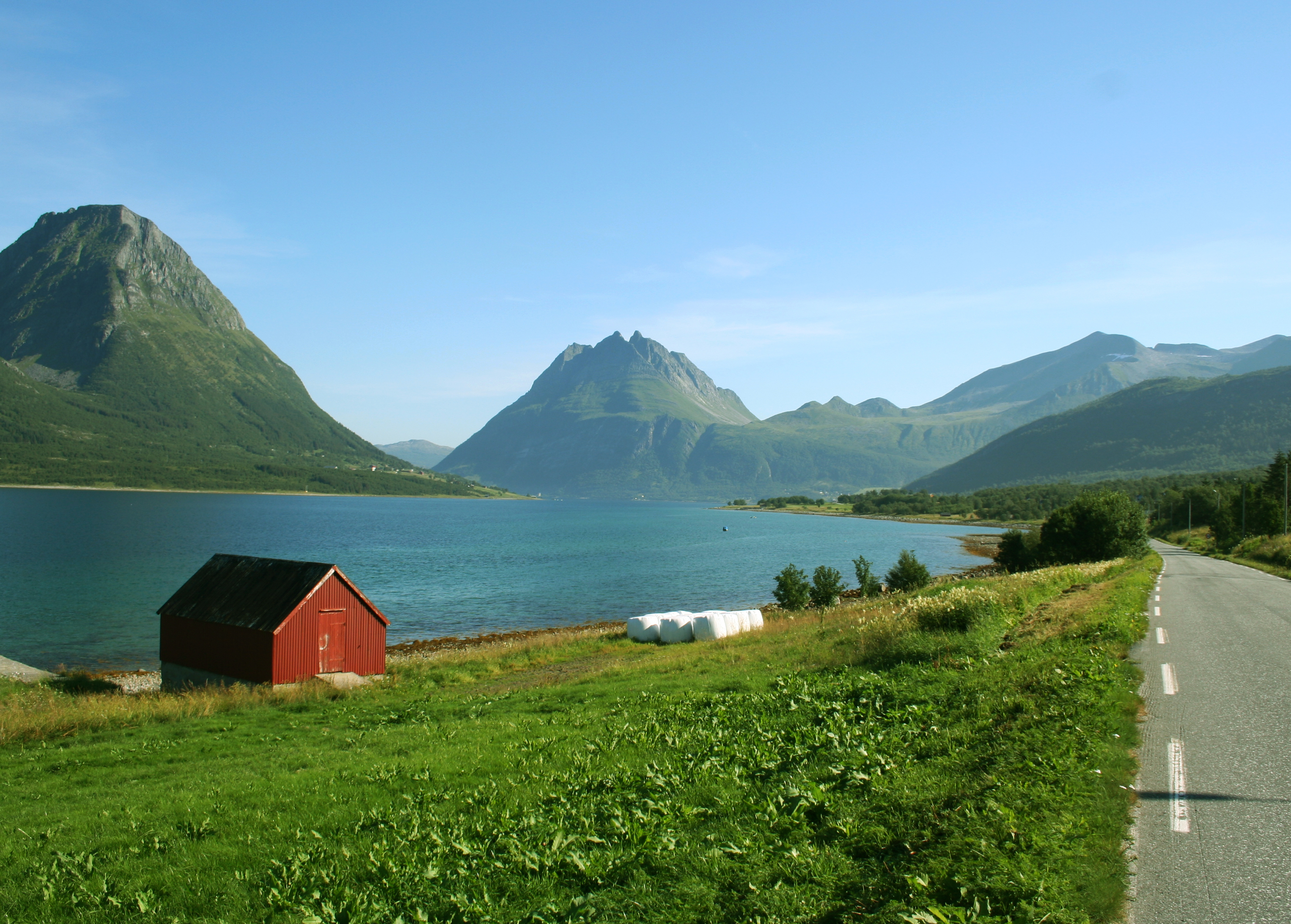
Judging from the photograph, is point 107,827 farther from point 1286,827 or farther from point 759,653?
point 759,653

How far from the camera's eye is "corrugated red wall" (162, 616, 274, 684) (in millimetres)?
30688

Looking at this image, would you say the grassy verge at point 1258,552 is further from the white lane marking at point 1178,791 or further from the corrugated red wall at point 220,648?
the corrugated red wall at point 220,648

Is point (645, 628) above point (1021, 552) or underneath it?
underneath

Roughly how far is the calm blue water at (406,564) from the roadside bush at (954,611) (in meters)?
36.7

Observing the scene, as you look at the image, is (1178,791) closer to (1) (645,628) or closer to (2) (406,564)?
(1) (645,628)

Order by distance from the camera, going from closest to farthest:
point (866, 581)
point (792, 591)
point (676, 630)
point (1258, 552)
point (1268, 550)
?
point (676, 630) < point (792, 591) < point (1268, 550) < point (866, 581) < point (1258, 552)

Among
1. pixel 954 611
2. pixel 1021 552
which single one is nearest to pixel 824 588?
pixel 1021 552

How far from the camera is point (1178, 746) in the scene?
9672 millimetres

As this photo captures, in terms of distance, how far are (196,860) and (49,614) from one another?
57.0m

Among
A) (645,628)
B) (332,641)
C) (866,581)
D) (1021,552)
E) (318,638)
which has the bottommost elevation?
(645,628)

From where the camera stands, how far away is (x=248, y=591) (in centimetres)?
3338

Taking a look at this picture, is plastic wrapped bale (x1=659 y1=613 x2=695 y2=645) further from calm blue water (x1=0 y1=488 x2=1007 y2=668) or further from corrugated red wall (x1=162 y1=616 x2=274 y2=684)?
calm blue water (x1=0 y1=488 x2=1007 y2=668)

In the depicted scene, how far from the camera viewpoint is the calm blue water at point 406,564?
2012 inches

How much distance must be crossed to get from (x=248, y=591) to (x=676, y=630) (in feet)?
69.5
